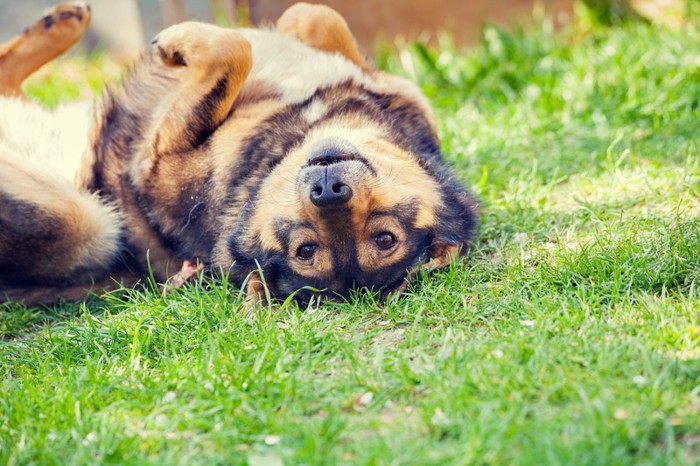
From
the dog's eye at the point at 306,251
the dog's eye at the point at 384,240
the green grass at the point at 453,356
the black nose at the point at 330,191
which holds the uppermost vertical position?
the black nose at the point at 330,191

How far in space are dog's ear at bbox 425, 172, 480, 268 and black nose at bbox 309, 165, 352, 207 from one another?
0.70 m

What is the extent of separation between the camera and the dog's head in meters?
3.82

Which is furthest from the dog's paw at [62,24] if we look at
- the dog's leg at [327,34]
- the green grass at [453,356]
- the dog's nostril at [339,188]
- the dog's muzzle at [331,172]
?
the dog's nostril at [339,188]

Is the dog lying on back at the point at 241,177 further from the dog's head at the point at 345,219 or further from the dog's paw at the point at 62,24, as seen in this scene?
the dog's paw at the point at 62,24

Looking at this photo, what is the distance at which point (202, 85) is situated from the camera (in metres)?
4.53

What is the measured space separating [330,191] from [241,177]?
0.97 m

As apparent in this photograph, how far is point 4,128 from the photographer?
16.9 feet

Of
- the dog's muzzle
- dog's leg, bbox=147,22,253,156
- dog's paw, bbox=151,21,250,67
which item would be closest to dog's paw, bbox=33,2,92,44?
dog's paw, bbox=151,21,250,67

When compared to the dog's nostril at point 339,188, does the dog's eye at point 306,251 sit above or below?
below

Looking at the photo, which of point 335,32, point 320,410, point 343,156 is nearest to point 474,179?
point 335,32

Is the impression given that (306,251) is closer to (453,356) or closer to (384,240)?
(384,240)

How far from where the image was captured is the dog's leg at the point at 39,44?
18.2 feet

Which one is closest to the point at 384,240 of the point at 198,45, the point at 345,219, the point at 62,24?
the point at 345,219

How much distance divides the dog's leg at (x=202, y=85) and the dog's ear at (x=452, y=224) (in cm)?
135
